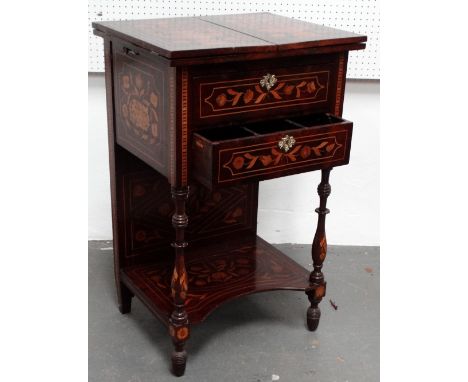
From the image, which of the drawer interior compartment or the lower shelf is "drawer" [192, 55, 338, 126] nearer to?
the drawer interior compartment

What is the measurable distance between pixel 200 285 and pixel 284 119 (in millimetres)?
709

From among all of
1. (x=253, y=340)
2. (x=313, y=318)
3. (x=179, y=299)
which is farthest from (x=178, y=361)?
(x=313, y=318)

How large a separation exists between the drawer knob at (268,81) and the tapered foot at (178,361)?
91 cm

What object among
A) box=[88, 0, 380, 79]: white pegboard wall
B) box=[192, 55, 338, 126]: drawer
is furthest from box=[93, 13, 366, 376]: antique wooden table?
box=[88, 0, 380, 79]: white pegboard wall

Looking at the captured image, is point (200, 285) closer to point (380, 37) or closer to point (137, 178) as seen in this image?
point (137, 178)

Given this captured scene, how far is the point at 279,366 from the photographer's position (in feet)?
7.55

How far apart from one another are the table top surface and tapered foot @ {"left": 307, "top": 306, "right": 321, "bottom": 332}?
3.23 ft

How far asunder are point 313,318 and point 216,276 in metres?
0.39

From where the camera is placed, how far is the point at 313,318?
98.2 inches

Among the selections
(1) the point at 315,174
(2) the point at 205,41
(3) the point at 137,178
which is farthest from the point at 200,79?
(1) the point at 315,174

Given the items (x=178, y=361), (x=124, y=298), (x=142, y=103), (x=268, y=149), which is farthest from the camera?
(x=124, y=298)

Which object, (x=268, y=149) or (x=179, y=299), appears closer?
(x=268, y=149)

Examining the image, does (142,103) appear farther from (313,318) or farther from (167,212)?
(313,318)

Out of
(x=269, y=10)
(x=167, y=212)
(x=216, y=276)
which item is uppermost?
(x=269, y=10)
